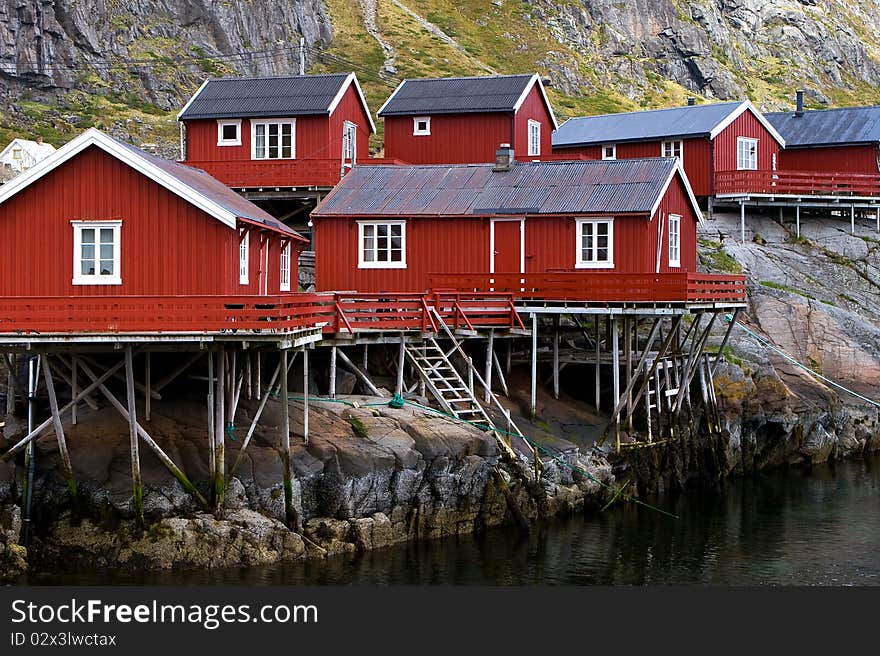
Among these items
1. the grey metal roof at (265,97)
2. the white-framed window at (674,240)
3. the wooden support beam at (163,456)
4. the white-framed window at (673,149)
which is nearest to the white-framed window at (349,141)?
the grey metal roof at (265,97)

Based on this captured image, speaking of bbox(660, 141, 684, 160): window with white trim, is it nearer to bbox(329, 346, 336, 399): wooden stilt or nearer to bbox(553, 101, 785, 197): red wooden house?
bbox(553, 101, 785, 197): red wooden house

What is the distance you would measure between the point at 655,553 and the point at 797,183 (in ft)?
92.8

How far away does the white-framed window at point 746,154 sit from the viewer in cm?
5531

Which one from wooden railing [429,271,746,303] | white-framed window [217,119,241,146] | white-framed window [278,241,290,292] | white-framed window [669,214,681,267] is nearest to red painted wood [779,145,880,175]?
white-framed window [669,214,681,267]

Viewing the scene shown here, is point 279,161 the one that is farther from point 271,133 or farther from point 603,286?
point 603,286

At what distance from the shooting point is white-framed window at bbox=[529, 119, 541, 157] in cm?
5409

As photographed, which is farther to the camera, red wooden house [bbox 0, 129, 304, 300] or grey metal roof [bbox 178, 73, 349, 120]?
grey metal roof [bbox 178, 73, 349, 120]

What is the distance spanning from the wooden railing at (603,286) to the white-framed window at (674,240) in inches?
104

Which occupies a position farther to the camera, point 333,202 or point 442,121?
point 442,121

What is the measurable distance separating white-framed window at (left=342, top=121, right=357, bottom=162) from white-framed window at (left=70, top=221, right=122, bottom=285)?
22.3 meters

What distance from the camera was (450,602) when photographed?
2373 centimetres

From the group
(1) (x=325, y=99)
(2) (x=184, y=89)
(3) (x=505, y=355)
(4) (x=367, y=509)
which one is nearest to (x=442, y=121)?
(1) (x=325, y=99)

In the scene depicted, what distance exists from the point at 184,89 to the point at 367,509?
65.1m

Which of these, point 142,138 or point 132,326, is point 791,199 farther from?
point 142,138
